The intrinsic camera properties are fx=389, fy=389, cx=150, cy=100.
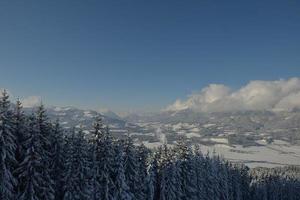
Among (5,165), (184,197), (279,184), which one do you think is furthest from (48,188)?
(279,184)

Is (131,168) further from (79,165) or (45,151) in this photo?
(45,151)

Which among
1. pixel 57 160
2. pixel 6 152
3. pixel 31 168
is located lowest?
pixel 31 168

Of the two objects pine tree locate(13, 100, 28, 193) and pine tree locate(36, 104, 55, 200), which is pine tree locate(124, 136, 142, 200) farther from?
pine tree locate(13, 100, 28, 193)

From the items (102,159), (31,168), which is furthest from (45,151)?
(102,159)

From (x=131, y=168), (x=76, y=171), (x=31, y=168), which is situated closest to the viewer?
(x=31, y=168)

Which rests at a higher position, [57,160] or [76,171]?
[57,160]

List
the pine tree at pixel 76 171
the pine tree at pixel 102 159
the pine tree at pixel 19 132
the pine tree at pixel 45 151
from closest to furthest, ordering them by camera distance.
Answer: the pine tree at pixel 45 151 < the pine tree at pixel 19 132 < the pine tree at pixel 76 171 < the pine tree at pixel 102 159

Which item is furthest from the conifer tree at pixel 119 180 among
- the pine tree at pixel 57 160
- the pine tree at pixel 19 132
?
the pine tree at pixel 19 132

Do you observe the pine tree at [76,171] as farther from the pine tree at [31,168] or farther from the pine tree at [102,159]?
the pine tree at [31,168]
